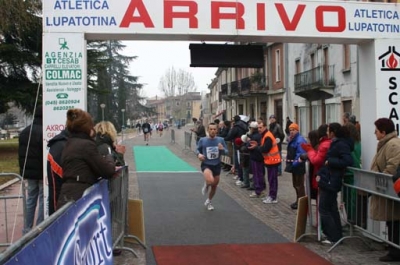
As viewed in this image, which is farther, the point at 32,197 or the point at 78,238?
the point at 32,197

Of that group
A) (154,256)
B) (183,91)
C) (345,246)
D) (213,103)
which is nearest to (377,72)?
(345,246)

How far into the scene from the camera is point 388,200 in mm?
6129

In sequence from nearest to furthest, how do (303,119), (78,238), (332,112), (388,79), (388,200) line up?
(78,238) → (388,200) → (388,79) → (332,112) → (303,119)

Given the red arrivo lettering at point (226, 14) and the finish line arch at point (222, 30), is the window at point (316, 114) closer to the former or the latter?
the finish line arch at point (222, 30)

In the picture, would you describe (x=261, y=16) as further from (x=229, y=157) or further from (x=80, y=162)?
(x=229, y=157)

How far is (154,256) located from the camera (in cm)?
669

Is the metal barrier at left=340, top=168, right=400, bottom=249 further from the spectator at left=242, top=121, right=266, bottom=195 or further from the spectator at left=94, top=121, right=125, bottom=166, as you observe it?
the spectator at left=242, top=121, right=266, bottom=195

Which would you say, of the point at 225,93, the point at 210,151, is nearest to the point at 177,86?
the point at 225,93

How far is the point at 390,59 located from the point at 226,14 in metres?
2.73

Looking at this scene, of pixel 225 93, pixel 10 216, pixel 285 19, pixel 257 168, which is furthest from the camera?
pixel 225 93

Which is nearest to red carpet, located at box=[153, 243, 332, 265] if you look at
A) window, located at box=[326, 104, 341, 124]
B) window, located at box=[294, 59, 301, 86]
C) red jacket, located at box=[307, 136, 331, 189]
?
red jacket, located at box=[307, 136, 331, 189]

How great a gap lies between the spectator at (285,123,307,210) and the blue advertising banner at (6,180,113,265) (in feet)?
16.6

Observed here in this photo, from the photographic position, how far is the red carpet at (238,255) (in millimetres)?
6371

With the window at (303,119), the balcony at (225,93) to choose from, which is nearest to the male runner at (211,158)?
the window at (303,119)
